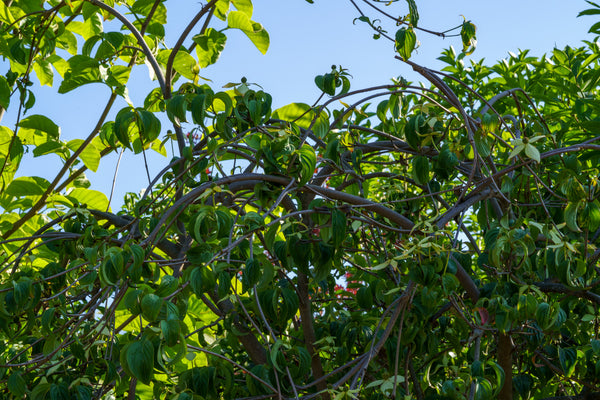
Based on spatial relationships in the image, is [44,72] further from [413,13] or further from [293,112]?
[413,13]

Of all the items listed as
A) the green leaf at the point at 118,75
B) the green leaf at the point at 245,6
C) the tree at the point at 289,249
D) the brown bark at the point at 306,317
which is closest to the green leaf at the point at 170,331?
the tree at the point at 289,249

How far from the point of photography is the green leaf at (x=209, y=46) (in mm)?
2074

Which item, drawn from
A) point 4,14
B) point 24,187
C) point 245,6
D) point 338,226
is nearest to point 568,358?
point 338,226

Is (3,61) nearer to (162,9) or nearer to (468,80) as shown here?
(162,9)

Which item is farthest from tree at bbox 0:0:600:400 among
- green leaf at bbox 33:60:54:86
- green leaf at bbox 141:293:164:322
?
green leaf at bbox 33:60:54:86

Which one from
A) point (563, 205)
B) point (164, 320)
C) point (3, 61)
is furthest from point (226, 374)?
point (3, 61)

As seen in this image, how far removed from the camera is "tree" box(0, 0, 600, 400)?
1447 mm

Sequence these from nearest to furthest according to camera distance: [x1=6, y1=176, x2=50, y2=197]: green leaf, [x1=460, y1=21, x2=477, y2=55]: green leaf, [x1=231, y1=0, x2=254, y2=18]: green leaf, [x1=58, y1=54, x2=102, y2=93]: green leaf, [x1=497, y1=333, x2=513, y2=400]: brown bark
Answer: [x1=460, y1=21, x2=477, y2=55]: green leaf < [x1=497, y1=333, x2=513, y2=400]: brown bark < [x1=58, y1=54, x2=102, y2=93]: green leaf < [x1=231, y1=0, x2=254, y2=18]: green leaf < [x1=6, y1=176, x2=50, y2=197]: green leaf

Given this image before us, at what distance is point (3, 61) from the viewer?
8.66 feet

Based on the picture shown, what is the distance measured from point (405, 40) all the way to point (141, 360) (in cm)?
100

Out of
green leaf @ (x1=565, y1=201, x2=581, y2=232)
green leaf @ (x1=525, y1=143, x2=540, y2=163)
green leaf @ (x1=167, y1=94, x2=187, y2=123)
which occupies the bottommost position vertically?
green leaf @ (x1=565, y1=201, x2=581, y2=232)

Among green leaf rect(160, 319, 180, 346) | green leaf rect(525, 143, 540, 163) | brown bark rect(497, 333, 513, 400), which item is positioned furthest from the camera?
brown bark rect(497, 333, 513, 400)

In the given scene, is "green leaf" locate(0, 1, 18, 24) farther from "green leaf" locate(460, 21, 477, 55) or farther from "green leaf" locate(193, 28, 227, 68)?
"green leaf" locate(460, 21, 477, 55)

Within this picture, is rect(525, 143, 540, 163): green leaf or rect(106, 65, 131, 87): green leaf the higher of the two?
rect(106, 65, 131, 87): green leaf
